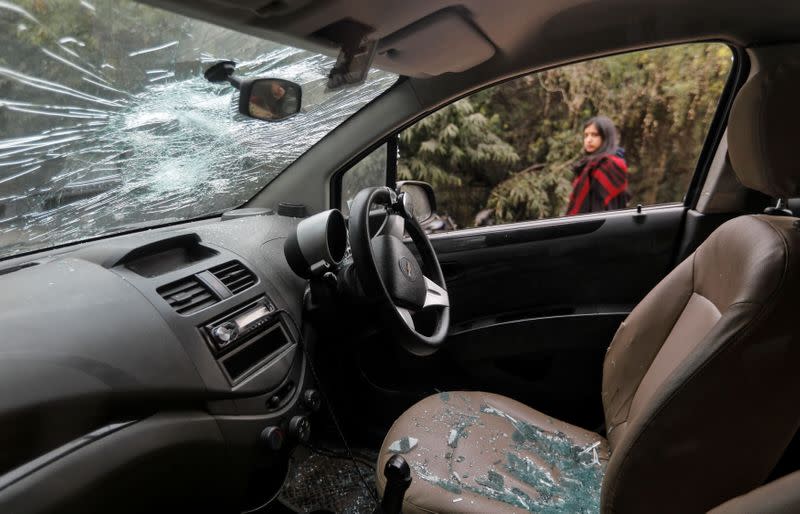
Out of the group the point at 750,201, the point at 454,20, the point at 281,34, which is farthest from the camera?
the point at 750,201

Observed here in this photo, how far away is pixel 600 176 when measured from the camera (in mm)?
3141

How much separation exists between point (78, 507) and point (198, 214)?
120cm

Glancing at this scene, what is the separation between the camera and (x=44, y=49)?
4.61 feet

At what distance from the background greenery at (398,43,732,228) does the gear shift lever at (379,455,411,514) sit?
3601 millimetres

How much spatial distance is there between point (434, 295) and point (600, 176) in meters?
1.77

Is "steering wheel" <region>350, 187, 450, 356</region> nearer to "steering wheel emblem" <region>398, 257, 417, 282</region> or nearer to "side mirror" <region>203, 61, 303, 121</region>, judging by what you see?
"steering wheel emblem" <region>398, 257, 417, 282</region>

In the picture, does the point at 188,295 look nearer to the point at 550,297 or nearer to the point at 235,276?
the point at 235,276

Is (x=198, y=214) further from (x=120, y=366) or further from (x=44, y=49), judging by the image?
(x=120, y=366)

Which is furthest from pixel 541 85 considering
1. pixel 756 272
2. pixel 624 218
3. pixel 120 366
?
pixel 120 366

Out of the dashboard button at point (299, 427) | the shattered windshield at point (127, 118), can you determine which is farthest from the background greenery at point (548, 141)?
the dashboard button at point (299, 427)

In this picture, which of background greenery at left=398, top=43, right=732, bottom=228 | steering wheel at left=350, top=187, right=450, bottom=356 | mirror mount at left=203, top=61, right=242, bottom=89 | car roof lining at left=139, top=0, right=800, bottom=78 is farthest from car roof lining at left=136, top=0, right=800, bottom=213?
background greenery at left=398, top=43, right=732, bottom=228

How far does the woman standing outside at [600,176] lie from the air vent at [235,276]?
1.84m

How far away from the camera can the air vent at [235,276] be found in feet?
5.21

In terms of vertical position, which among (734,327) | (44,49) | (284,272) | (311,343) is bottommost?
(311,343)
